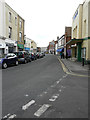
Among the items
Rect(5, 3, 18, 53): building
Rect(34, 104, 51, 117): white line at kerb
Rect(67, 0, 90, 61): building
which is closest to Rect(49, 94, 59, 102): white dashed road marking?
Rect(34, 104, 51, 117): white line at kerb

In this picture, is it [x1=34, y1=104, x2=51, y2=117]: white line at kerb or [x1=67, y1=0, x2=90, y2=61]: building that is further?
[x1=67, y1=0, x2=90, y2=61]: building

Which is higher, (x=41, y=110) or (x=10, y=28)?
(x=10, y=28)

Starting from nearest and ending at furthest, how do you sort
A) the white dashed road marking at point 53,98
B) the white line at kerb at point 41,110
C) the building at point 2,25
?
1. the white line at kerb at point 41,110
2. the white dashed road marking at point 53,98
3. the building at point 2,25

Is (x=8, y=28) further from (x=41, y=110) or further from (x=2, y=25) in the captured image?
(x=41, y=110)

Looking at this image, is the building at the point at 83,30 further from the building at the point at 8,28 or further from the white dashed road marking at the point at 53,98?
the building at the point at 8,28

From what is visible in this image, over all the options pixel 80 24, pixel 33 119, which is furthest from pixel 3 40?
pixel 33 119

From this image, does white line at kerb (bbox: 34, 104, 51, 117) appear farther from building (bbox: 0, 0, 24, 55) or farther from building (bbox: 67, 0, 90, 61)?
building (bbox: 0, 0, 24, 55)

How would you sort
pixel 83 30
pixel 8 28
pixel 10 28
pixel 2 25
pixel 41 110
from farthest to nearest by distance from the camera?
pixel 10 28 → pixel 8 28 → pixel 2 25 → pixel 83 30 → pixel 41 110

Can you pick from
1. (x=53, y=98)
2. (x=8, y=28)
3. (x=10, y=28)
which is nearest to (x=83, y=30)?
(x=53, y=98)

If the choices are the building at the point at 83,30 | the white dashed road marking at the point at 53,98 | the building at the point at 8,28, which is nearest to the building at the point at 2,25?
the building at the point at 8,28

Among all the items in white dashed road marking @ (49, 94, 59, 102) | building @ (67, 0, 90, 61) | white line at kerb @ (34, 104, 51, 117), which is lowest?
white line at kerb @ (34, 104, 51, 117)

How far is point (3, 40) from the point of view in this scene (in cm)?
1908

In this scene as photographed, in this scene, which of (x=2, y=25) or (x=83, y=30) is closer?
(x=83, y=30)

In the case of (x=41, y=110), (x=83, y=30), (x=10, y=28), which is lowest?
(x=41, y=110)
